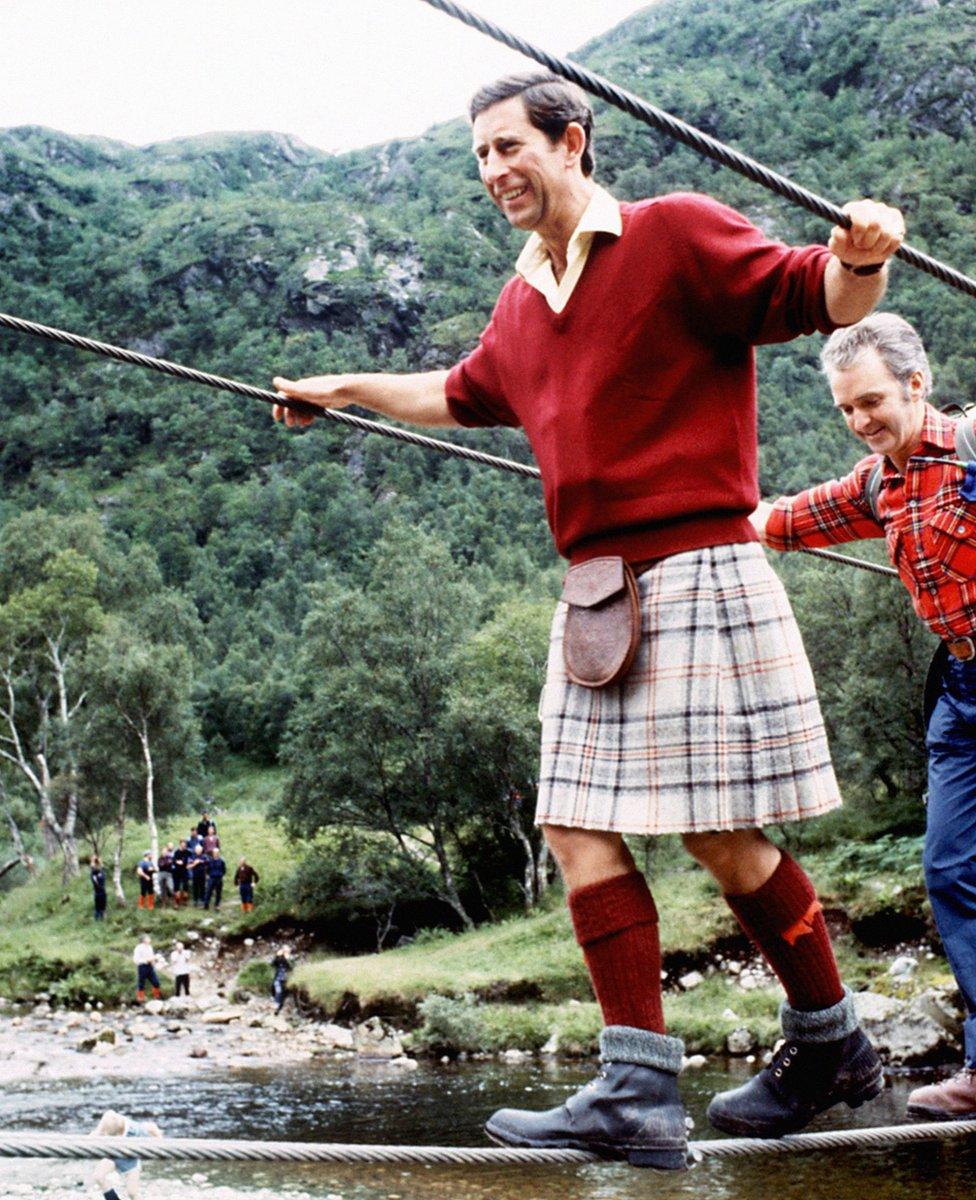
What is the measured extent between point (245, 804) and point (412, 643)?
2296 centimetres

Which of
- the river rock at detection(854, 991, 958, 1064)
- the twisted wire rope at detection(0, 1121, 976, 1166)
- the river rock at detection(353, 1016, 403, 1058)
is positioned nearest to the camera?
the twisted wire rope at detection(0, 1121, 976, 1166)

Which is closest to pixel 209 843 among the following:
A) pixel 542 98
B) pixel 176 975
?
pixel 176 975

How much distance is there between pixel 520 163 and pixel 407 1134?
13.6m

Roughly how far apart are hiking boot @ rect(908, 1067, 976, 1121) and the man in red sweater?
34.6 inches

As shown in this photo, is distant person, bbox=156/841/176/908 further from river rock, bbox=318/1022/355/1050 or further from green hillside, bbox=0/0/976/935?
river rock, bbox=318/1022/355/1050

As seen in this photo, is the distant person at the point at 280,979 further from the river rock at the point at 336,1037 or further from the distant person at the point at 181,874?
the distant person at the point at 181,874

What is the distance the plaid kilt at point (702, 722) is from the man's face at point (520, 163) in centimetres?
72

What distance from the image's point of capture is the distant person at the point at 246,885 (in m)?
32.7

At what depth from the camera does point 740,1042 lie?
706 inches

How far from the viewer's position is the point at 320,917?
31922 mm

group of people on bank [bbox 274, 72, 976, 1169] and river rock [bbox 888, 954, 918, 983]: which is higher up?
group of people on bank [bbox 274, 72, 976, 1169]

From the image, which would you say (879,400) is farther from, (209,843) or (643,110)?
(209,843)

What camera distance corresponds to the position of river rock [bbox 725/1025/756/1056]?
704 inches

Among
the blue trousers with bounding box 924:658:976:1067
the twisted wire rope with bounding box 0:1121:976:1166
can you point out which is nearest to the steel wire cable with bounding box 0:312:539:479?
the blue trousers with bounding box 924:658:976:1067
